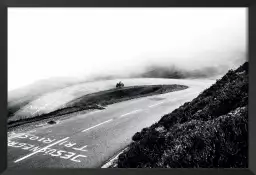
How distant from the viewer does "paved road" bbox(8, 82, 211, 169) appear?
3.88 metres

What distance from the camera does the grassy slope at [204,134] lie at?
3629mm

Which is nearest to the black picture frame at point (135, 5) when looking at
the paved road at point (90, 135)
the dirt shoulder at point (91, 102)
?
the paved road at point (90, 135)

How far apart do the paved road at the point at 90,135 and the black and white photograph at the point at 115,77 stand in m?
0.02

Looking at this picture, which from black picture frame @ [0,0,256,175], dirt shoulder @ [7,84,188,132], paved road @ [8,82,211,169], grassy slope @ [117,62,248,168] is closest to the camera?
black picture frame @ [0,0,256,175]

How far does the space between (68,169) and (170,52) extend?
7.78ft

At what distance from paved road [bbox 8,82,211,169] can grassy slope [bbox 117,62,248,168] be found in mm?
157

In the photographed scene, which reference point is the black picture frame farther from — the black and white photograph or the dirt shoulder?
the dirt shoulder

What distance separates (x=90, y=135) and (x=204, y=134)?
5.70ft

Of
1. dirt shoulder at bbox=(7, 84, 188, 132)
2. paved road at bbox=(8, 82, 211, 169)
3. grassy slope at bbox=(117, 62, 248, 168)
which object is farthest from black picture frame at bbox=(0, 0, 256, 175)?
dirt shoulder at bbox=(7, 84, 188, 132)

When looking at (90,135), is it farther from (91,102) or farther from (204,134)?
(204,134)

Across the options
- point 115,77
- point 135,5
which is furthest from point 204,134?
point 135,5

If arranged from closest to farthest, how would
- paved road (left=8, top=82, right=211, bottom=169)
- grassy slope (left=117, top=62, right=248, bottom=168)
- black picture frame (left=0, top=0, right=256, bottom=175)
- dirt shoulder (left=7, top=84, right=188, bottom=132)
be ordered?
black picture frame (left=0, top=0, right=256, bottom=175), grassy slope (left=117, top=62, right=248, bottom=168), paved road (left=8, top=82, right=211, bottom=169), dirt shoulder (left=7, top=84, right=188, bottom=132)

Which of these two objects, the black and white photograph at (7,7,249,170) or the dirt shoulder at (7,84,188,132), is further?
the dirt shoulder at (7,84,188,132)

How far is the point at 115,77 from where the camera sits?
4008 millimetres
